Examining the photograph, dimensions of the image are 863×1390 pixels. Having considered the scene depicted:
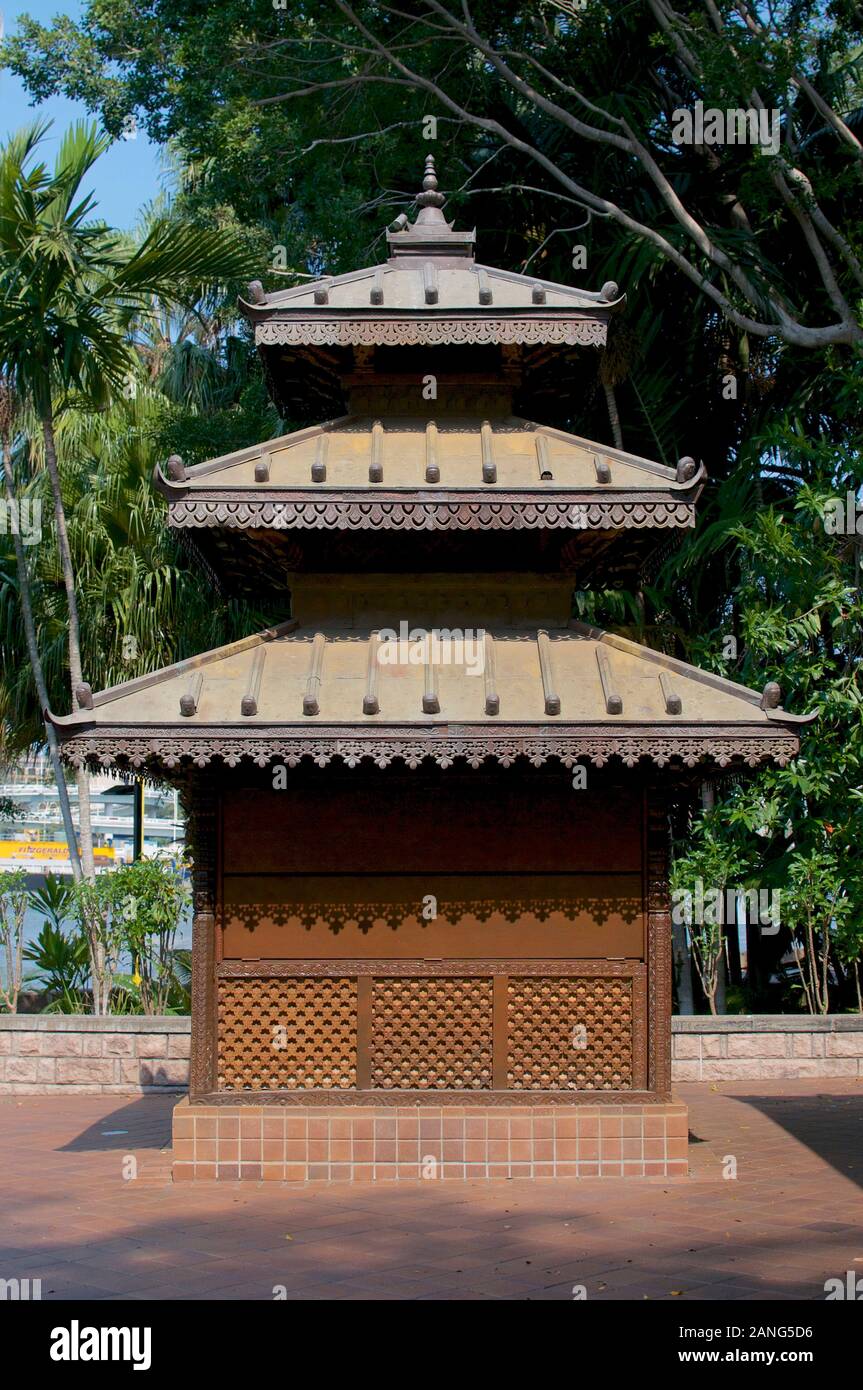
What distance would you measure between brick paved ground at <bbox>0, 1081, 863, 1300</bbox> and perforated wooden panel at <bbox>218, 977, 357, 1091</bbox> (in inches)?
27.7

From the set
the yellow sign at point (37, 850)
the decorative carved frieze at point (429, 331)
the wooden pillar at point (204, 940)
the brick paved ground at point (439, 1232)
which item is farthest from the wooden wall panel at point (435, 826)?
the yellow sign at point (37, 850)

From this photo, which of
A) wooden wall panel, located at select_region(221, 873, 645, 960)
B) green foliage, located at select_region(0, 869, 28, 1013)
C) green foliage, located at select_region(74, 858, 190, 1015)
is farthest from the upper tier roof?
green foliage, located at select_region(0, 869, 28, 1013)

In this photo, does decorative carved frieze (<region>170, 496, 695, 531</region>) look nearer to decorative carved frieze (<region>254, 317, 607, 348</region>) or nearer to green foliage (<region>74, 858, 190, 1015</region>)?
decorative carved frieze (<region>254, 317, 607, 348</region>)

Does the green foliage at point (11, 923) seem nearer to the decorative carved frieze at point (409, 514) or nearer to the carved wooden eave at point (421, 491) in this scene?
the carved wooden eave at point (421, 491)

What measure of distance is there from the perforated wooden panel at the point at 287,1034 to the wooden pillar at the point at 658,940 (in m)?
1.95

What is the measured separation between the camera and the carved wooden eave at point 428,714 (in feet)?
28.7

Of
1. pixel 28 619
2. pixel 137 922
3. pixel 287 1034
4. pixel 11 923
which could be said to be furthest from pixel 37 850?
pixel 287 1034

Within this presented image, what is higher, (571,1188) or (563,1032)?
(563,1032)

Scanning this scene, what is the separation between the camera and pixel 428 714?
887 cm

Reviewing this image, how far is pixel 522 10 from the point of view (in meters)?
17.4

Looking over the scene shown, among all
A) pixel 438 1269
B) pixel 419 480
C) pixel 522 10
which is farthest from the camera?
pixel 522 10

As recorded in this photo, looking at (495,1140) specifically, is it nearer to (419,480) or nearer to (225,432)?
(419,480)

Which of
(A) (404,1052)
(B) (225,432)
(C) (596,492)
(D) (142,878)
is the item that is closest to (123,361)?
(B) (225,432)

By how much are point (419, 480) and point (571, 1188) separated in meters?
4.72
